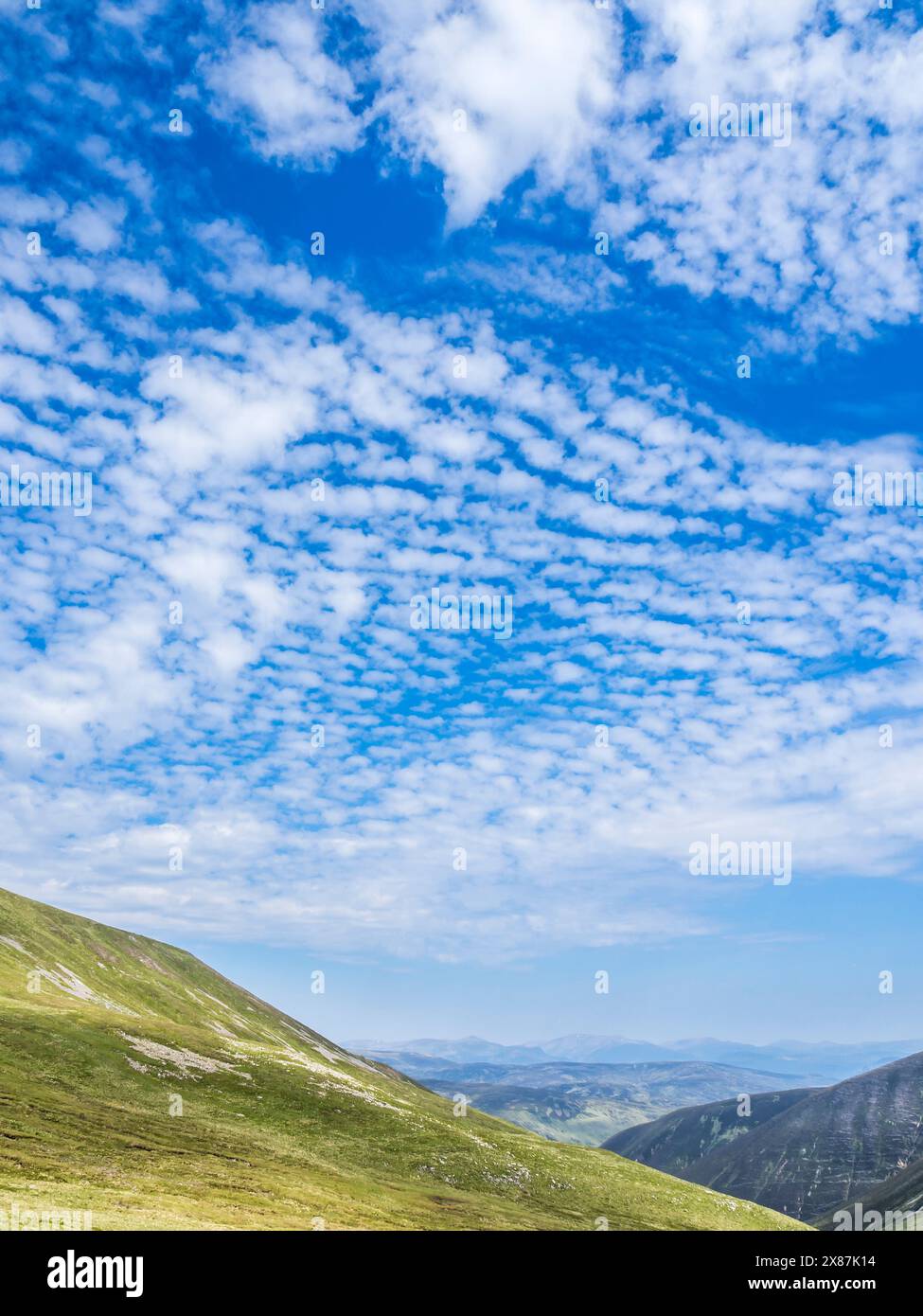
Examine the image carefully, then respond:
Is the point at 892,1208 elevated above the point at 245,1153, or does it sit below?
below

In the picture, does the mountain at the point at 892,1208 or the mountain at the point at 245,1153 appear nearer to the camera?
the mountain at the point at 245,1153

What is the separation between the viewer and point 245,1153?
66.7m

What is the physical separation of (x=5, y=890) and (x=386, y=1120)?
15064cm

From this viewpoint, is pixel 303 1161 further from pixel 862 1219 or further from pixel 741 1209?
pixel 862 1219

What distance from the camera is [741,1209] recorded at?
279 ft

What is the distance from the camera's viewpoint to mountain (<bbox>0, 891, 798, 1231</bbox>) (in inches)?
1954

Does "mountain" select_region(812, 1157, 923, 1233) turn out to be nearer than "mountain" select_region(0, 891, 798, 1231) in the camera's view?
No

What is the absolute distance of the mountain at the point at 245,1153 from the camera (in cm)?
4962

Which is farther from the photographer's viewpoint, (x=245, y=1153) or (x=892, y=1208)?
(x=892, y=1208)

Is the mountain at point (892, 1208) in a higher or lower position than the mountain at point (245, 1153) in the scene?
lower

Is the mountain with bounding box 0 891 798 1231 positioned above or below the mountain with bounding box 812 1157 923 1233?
above
